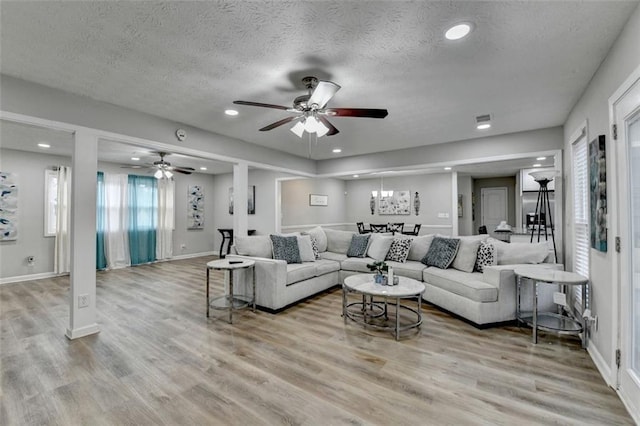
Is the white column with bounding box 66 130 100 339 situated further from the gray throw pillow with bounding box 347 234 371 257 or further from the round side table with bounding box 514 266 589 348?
the round side table with bounding box 514 266 589 348

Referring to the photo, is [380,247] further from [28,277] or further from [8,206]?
[8,206]

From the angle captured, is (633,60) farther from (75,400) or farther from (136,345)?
(136,345)

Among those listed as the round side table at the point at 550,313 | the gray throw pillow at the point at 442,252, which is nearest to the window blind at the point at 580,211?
the round side table at the point at 550,313

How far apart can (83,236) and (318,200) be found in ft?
19.4

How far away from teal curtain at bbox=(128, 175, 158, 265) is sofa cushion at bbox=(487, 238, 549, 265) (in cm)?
758

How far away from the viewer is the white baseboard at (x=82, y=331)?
3003 mm

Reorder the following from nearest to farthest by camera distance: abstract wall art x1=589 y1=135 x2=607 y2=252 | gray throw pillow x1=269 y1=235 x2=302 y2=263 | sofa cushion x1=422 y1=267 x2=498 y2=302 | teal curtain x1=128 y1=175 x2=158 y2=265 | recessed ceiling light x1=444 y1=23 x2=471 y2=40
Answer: recessed ceiling light x1=444 y1=23 x2=471 y2=40 < abstract wall art x1=589 y1=135 x2=607 y2=252 < sofa cushion x1=422 y1=267 x2=498 y2=302 < gray throw pillow x1=269 y1=235 x2=302 y2=263 < teal curtain x1=128 y1=175 x2=158 y2=265

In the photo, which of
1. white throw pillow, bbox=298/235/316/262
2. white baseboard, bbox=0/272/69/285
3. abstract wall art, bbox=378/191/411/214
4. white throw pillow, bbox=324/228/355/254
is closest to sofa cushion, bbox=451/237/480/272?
white throw pillow, bbox=324/228/355/254

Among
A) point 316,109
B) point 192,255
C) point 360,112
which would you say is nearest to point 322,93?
point 316,109

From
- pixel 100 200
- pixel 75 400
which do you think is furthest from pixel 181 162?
pixel 75 400

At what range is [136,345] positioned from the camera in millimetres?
2863

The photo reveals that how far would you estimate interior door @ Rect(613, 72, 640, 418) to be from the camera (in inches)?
72.5

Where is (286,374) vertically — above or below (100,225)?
below

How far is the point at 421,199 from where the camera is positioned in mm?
8430
